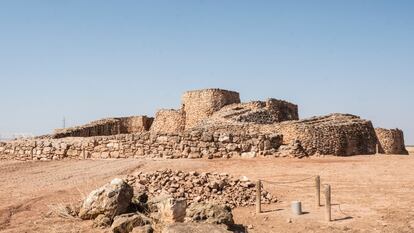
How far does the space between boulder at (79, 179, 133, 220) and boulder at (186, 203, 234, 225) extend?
1.35 metres

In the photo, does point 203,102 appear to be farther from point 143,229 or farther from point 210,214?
point 143,229

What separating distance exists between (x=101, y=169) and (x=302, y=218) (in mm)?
7996

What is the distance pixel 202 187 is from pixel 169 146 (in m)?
6.31

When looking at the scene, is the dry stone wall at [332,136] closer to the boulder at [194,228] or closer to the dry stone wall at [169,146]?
the dry stone wall at [169,146]

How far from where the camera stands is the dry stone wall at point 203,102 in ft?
91.4

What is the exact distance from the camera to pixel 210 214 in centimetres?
779

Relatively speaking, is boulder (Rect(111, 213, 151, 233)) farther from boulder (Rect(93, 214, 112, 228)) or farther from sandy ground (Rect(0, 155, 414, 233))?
sandy ground (Rect(0, 155, 414, 233))

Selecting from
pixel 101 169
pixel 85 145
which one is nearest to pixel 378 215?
pixel 101 169

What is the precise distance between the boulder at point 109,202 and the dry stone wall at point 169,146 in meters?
8.30

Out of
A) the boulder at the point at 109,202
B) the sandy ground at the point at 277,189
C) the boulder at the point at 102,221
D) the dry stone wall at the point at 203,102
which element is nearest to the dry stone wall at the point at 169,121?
the dry stone wall at the point at 203,102

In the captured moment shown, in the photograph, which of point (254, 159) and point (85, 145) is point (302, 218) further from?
point (85, 145)

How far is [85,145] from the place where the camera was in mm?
18219

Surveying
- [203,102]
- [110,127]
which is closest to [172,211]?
[203,102]

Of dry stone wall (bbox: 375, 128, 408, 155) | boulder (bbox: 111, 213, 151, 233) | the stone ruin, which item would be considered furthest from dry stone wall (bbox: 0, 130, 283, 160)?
dry stone wall (bbox: 375, 128, 408, 155)
